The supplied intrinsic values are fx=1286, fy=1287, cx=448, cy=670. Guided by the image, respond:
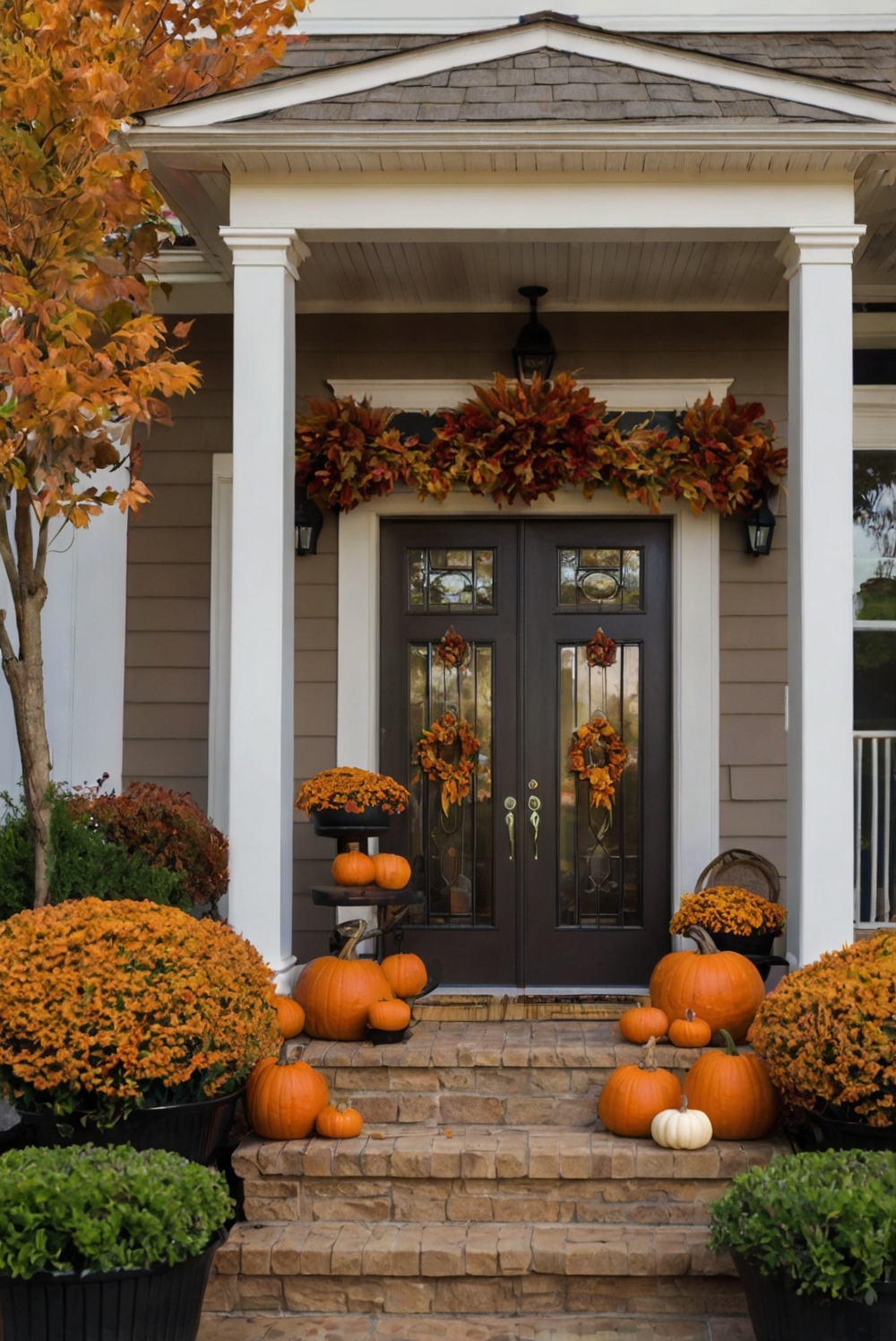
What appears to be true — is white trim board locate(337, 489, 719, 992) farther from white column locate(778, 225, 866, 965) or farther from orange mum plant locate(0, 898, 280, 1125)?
orange mum plant locate(0, 898, 280, 1125)

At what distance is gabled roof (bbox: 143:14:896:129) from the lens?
172 inches

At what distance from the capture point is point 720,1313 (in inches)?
144

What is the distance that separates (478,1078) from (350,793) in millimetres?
1207

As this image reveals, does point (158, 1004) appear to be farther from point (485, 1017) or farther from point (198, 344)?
point (198, 344)

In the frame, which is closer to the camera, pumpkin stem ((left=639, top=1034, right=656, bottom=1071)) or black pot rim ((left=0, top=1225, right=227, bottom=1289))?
black pot rim ((left=0, top=1225, right=227, bottom=1289))

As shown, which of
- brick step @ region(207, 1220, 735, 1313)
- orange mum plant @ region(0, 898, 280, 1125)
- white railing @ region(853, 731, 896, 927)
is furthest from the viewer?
white railing @ region(853, 731, 896, 927)

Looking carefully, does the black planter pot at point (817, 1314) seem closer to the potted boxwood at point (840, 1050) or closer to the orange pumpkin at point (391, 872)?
the potted boxwood at point (840, 1050)

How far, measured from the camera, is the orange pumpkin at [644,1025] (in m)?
4.43

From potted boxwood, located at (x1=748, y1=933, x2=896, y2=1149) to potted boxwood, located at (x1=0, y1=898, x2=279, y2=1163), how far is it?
1.56m

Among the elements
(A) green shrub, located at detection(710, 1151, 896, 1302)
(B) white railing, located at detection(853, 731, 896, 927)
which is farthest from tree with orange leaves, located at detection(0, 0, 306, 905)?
(B) white railing, located at detection(853, 731, 896, 927)

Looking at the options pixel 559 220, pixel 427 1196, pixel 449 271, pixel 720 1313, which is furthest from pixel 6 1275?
pixel 449 271

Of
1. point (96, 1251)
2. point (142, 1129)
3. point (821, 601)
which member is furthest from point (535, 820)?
point (96, 1251)

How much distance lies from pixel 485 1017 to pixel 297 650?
191cm

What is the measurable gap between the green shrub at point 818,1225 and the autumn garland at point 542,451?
3.13 m
